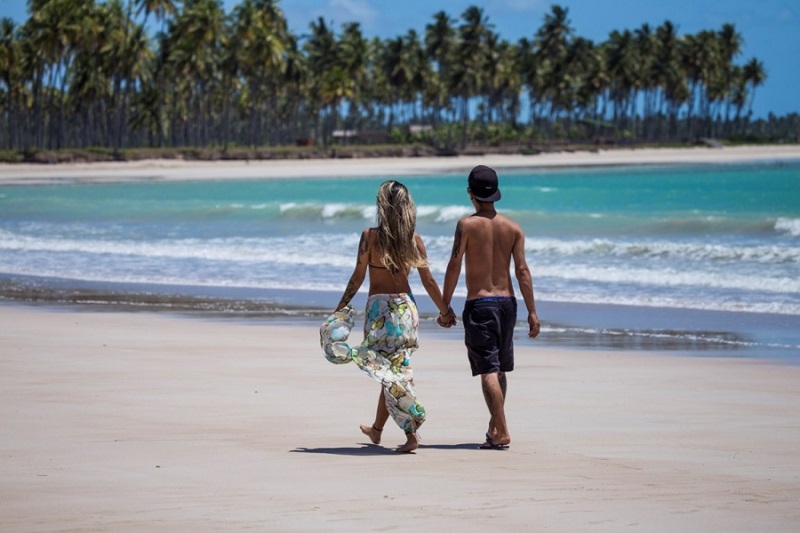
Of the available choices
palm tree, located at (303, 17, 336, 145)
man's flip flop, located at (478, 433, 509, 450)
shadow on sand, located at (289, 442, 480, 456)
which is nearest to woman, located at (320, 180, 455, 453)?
shadow on sand, located at (289, 442, 480, 456)

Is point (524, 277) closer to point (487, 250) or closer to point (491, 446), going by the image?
point (487, 250)

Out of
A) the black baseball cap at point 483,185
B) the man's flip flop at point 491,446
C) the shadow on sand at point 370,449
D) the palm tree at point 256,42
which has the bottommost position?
the shadow on sand at point 370,449

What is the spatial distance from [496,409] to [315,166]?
7807 cm

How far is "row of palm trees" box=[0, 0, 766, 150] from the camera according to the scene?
93.4 meters

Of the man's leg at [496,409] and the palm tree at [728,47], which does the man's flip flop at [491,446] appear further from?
the palm tree at [728,47]

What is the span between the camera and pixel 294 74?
111875 millimetres

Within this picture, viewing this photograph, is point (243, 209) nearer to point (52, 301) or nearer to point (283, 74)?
point (52, 301)

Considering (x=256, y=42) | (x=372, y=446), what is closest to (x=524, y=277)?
(x=372, y=446)

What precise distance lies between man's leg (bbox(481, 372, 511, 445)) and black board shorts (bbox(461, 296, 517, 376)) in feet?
0.16

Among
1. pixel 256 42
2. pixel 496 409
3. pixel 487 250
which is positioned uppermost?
pixel 256 42

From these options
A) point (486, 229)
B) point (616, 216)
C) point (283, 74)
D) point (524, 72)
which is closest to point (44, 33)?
point (283, 74)

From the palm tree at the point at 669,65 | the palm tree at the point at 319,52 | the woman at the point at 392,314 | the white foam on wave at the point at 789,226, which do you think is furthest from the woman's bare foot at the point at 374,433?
the palm tree at the point at 669,65

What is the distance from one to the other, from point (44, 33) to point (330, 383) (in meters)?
82.8

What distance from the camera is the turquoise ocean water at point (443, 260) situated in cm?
1359
